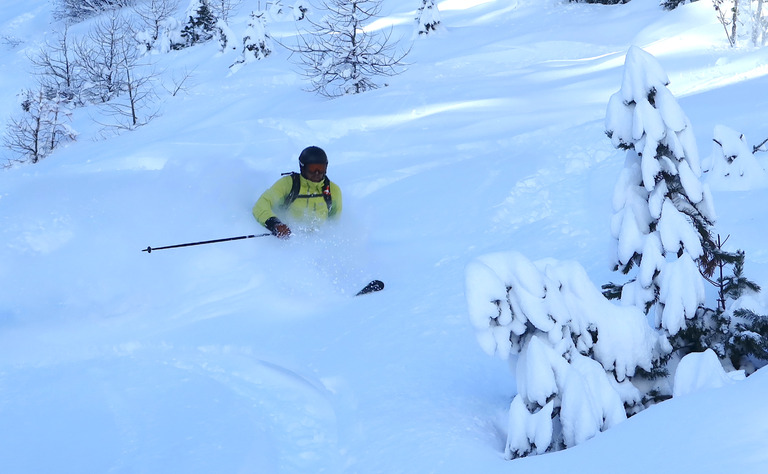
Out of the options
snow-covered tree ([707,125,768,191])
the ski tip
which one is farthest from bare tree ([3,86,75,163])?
snow-covered tree ([707,125,768,191])

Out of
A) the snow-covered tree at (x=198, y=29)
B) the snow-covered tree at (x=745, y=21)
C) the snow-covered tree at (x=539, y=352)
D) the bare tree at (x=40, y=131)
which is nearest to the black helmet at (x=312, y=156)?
the snow-covered tree at (x=539, y=352)

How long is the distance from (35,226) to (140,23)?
2033cm

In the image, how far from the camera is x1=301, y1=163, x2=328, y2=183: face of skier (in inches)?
287

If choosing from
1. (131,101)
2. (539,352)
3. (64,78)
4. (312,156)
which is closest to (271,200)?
(312,156)

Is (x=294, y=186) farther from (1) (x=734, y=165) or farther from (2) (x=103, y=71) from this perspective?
(2) (x=103, y=71)

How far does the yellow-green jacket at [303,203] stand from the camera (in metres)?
7.49

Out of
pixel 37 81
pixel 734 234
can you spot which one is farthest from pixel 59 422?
pixel 37 81

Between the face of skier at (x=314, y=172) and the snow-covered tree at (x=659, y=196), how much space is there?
399 cm

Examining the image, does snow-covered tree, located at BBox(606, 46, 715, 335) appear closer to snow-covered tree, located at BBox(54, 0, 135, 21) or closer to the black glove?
the black glove

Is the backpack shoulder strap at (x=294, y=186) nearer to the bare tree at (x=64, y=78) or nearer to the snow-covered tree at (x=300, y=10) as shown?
the bare tree at (x=64, y=78)

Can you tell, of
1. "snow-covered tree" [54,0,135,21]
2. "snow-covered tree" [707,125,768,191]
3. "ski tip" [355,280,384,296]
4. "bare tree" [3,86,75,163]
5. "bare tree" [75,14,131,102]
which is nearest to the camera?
"snow-covered tree" [707,125,768,191]

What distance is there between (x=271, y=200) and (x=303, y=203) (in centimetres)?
34

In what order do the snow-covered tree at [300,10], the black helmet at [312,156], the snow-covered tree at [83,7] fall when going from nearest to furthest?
1. the black helmet at [312,156]
2. the snow-covered tree at [300,10]
3. the snow-covered tree at [83,7]

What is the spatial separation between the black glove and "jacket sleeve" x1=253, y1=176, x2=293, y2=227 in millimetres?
88
